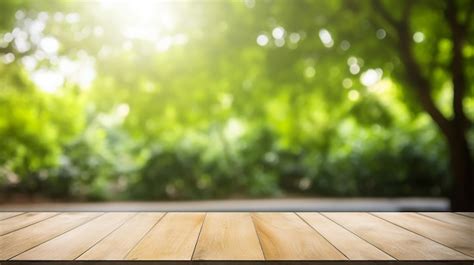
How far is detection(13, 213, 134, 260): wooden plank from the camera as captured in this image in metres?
1.53

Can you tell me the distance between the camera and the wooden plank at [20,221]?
207 centimetres

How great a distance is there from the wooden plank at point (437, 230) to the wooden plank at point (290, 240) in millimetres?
483

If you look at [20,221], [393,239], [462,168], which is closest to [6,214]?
[20,221]

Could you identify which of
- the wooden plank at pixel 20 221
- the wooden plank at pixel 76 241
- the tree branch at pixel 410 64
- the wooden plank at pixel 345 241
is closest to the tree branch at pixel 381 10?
the tree branch at pixel 410 64

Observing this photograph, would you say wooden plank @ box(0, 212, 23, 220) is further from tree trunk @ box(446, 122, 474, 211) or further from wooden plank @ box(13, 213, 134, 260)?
tree trunk @ box(446, 122, 474, 211)

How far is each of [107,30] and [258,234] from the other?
4.92 meters

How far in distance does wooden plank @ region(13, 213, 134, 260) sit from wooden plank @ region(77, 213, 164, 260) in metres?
0.04

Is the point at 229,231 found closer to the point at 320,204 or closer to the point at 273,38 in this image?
the point at 273,38

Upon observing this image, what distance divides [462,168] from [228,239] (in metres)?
4.85

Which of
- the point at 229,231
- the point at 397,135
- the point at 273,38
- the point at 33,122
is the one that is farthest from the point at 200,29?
the point at 397,135

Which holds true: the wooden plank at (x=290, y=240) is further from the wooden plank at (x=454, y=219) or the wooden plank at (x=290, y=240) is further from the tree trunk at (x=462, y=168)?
the tree trunk at (x=462, y=168)

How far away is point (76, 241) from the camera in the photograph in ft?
5.80

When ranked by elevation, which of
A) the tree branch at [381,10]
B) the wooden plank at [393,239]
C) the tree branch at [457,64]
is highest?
the tree branch at [381,10]

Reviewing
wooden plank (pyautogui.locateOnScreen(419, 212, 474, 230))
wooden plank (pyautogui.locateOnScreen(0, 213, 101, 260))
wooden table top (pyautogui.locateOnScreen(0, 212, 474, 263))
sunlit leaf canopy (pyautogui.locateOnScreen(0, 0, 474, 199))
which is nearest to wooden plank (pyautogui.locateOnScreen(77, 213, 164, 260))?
wooden table top (pyautogui.locateOnScreen(0, 212, 474, 263))
